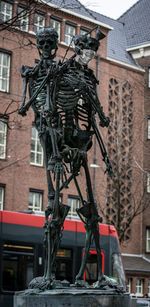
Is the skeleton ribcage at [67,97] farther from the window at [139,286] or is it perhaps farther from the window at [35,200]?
the window at [139,286]

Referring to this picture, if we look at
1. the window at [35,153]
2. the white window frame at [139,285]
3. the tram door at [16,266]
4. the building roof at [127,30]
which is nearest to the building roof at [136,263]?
the white window frame at [139,285]

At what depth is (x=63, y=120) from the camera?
7078 millimetres

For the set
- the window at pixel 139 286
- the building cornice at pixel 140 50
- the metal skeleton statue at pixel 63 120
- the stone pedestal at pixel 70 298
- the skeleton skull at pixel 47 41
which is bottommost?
the window at pixel 139 286

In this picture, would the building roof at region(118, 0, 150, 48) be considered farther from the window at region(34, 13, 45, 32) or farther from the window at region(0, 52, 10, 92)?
the window at region(34, 13, 45, 32)

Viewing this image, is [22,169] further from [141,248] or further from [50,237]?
[50,237]

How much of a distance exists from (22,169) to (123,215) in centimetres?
789

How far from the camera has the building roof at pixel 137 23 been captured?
4659cm

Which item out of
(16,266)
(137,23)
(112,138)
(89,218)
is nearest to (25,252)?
A: (16,266)

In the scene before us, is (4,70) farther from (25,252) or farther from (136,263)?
(25,252)

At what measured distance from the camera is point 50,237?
22.0 feet

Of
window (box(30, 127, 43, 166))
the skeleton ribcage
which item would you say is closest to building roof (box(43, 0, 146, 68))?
window (box(30, 127, 43, 166))

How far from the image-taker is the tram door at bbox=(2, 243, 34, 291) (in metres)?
18.6

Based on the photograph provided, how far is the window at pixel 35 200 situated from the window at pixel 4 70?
5702 mm

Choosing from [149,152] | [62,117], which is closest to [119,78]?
[149,152]
